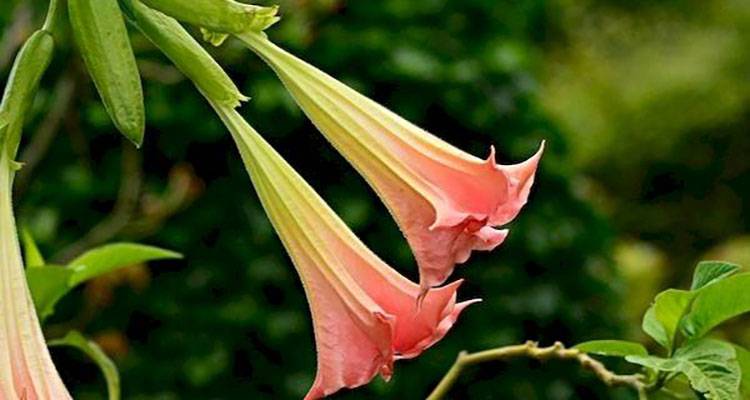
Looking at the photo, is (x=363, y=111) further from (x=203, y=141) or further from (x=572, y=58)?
(x=572, y=58)

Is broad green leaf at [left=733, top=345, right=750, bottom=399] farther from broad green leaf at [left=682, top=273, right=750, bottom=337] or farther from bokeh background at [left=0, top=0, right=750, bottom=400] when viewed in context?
bokeh background at [left=0, top=0, right=750, bottom=400]

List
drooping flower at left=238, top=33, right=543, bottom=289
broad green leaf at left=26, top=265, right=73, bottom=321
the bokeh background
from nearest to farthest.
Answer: drooping flower at left=238, top=33, right=543, bottom=289 < broad green leaf at left=26, top=265, right=73, bottom=321 < the bokeh background

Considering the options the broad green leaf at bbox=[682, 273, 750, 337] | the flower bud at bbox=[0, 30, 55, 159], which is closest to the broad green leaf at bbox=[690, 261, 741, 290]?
the broad green leaf at bbox=[682, 273, 750, 337]

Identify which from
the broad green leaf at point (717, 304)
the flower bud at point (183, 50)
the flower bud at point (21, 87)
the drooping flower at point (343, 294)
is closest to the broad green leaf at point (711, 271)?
the broad green leaf at point (717, 304)

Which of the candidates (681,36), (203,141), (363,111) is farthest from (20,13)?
(681,36)

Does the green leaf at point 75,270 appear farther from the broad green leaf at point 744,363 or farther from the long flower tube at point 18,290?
the broad green leaf at point 744,363
